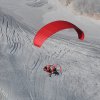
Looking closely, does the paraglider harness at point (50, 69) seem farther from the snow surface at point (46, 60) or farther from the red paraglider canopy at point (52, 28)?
the red paraglider canopy at point (52, 28)

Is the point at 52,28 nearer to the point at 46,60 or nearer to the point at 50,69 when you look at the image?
the point at 50,69

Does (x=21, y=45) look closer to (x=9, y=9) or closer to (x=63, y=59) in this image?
(x=63, y=59)

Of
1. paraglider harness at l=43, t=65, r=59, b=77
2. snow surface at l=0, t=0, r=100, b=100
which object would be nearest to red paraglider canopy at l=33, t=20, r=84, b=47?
paraglider harness at l=43, t=65, r=59, b=77

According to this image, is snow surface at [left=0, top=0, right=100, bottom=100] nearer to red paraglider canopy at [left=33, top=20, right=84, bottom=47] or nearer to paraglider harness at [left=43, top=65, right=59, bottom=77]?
paraglider harness at [left=43, top=65, right=59, bottom=77]

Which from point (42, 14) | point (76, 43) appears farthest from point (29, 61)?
point (42, 14)

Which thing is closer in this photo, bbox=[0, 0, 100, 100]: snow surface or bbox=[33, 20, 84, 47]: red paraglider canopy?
bbox=[33, 20, 84, 47]: red paraglider canopy

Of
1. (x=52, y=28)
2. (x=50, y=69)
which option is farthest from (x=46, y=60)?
(x=52, y=28)

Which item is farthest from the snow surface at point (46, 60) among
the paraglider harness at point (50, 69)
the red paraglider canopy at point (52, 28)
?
the red paraglider canopy at point (52, 28)

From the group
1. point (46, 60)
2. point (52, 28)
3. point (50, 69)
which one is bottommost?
point (50, 69)
